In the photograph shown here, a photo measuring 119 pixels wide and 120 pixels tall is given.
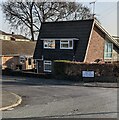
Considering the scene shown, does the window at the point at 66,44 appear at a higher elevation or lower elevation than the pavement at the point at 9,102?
higher

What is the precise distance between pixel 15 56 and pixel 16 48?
3.62 meters

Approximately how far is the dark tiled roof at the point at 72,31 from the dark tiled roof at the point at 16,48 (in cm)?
1077

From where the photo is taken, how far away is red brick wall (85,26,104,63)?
3634 cm

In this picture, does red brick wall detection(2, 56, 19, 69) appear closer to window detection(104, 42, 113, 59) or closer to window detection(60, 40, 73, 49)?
window detection(60, 40, 73, 49)

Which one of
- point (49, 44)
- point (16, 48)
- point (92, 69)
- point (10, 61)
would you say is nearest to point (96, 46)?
point (49, 44)

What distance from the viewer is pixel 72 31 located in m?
36.9

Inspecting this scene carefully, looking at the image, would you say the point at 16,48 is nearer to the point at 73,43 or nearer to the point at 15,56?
the point at 15,56

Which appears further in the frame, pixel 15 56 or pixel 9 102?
pixel 15 56

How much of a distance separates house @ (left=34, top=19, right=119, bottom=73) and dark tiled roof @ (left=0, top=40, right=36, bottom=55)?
425 inches

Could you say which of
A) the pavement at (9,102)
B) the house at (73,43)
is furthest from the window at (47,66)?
the pavement at (9,102)

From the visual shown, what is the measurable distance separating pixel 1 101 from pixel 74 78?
47.6ft

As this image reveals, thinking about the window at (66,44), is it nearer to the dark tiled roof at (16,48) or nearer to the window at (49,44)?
the window at (49,44)

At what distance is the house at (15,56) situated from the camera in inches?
1860

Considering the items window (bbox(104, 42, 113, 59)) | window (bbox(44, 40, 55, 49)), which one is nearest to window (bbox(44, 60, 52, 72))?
window (bbox(44, 40, 55, 49))
